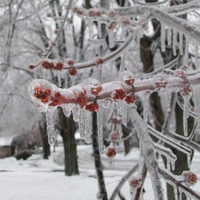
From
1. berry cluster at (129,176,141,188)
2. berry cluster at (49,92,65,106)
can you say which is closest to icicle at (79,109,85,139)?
berry cluster at (49,92,65,106)

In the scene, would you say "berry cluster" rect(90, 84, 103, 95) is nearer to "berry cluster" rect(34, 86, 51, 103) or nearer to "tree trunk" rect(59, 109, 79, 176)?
"berry cluster" rect(34, 86, 51, 103)

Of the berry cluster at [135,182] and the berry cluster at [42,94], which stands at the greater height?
the berry cluster at [42,94]

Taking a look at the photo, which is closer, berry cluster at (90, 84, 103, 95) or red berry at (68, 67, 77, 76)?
berry cluster at (90, 84, 103, 95)

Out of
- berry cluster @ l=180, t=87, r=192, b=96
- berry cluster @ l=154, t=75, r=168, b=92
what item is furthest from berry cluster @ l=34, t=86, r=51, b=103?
berry cluster @ l=180, t=87, r=192, b=96

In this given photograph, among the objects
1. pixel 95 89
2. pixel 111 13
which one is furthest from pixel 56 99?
pixel 111 13

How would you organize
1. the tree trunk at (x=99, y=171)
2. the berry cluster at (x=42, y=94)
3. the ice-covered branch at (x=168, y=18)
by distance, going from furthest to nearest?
1. the tree trunk at (x=99, y=171)
2. the ice-covered branch at (x=168, y=18)
3. the berry cluster at (x=42, y=94)

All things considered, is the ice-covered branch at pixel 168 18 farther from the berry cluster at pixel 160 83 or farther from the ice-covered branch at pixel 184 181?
the ice-covered branch at pixel 184 181

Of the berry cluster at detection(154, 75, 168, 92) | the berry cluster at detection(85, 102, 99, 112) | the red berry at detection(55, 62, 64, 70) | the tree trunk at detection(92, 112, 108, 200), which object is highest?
the red berry at detection(55, 62, 64, 70)

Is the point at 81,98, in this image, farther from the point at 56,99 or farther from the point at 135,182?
the point at 135,182

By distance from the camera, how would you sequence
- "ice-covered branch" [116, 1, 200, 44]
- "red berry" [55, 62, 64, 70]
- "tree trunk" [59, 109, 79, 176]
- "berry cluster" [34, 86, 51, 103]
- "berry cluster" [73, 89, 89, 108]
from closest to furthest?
"berry cluster" [34, 86, 51, 103]
"berry cluster" [73, 89, 89, 108]
"ice-covered branch" [116, 1, 200, 44]
"red berry" [55, 62, 64, 70]
"tree trunk" [59, 109, 79, 176]

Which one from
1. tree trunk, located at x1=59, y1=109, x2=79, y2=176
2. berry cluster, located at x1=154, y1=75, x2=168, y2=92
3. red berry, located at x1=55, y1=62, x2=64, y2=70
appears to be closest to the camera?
berry cluster, located at x1=154, y1=75, x2=168, y2=92

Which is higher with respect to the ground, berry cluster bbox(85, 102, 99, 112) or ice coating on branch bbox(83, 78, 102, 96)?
ice coating on branch bbox(83, 78, 102, 96)

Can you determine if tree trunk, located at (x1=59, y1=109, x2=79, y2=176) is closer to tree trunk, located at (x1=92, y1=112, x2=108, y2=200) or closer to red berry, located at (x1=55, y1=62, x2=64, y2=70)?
tree trunk, located at (x1=92, y1=112, x2=108, y2=200)

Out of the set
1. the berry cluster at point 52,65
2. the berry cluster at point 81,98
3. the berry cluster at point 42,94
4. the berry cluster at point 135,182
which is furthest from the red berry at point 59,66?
the berry cluster at point 42,94
